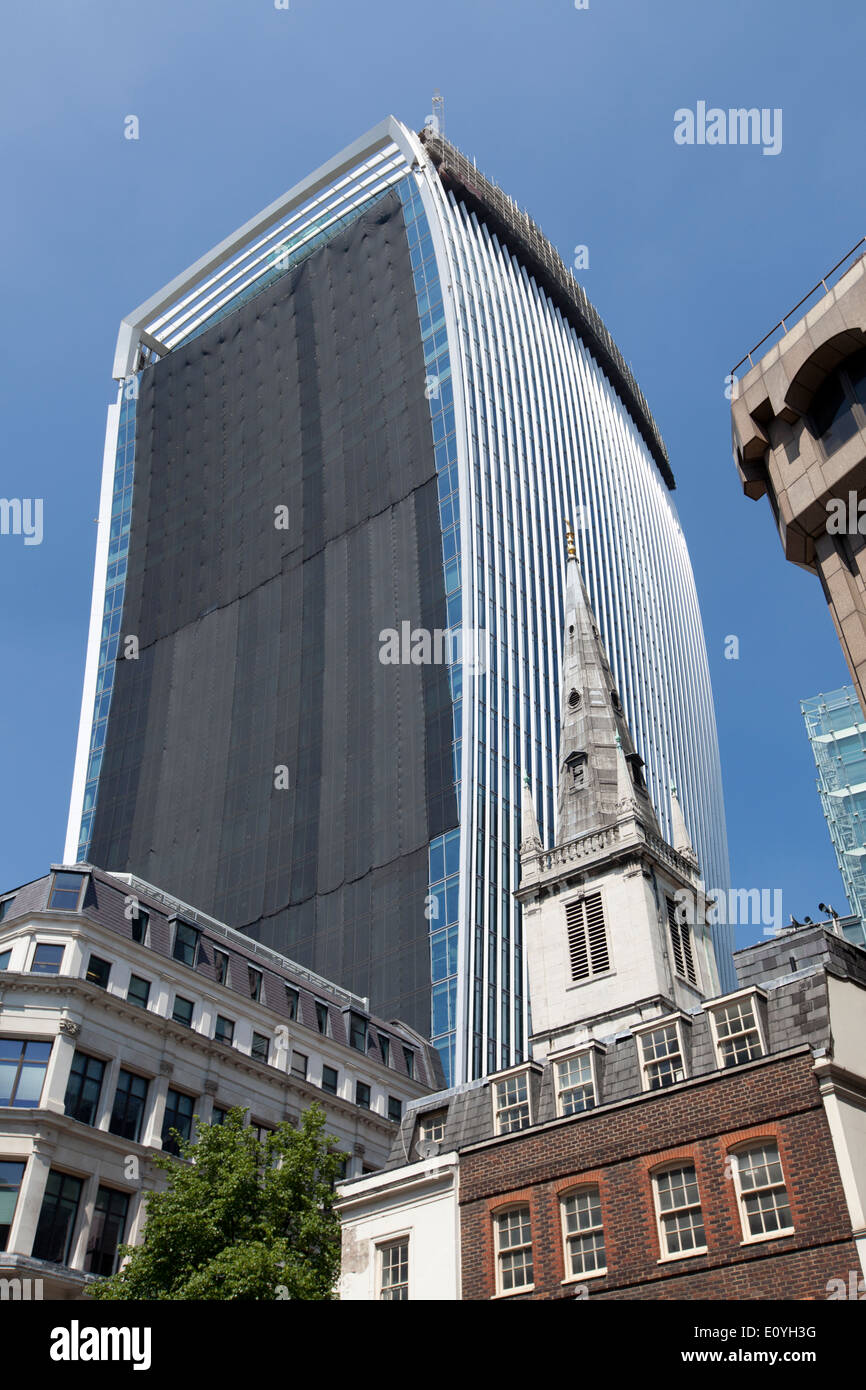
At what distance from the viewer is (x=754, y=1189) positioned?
2748 centimetres

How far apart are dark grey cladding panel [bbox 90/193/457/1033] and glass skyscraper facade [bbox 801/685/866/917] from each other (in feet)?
106

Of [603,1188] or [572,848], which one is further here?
[572,848]

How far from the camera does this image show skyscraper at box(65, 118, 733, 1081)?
306 ft

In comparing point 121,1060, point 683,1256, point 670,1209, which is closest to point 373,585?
point 121,1060

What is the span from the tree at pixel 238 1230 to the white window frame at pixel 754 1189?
11.3m

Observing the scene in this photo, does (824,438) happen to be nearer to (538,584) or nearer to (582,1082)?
(582,1082)

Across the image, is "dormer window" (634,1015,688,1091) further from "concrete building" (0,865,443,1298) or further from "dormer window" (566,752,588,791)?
"dormer window" (566,752,588,791)

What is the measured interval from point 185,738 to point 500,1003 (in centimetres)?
5011

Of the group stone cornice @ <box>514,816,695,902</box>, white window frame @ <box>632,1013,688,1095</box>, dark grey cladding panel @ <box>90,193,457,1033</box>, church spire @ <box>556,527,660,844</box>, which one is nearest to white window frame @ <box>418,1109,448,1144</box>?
white window frame @ <box>632,1013,688,1095</box>

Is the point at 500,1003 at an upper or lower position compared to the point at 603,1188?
upper

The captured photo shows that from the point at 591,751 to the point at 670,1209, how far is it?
40.2 m

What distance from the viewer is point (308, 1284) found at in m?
31.0

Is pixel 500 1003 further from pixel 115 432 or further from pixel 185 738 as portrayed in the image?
pixel 115 432
